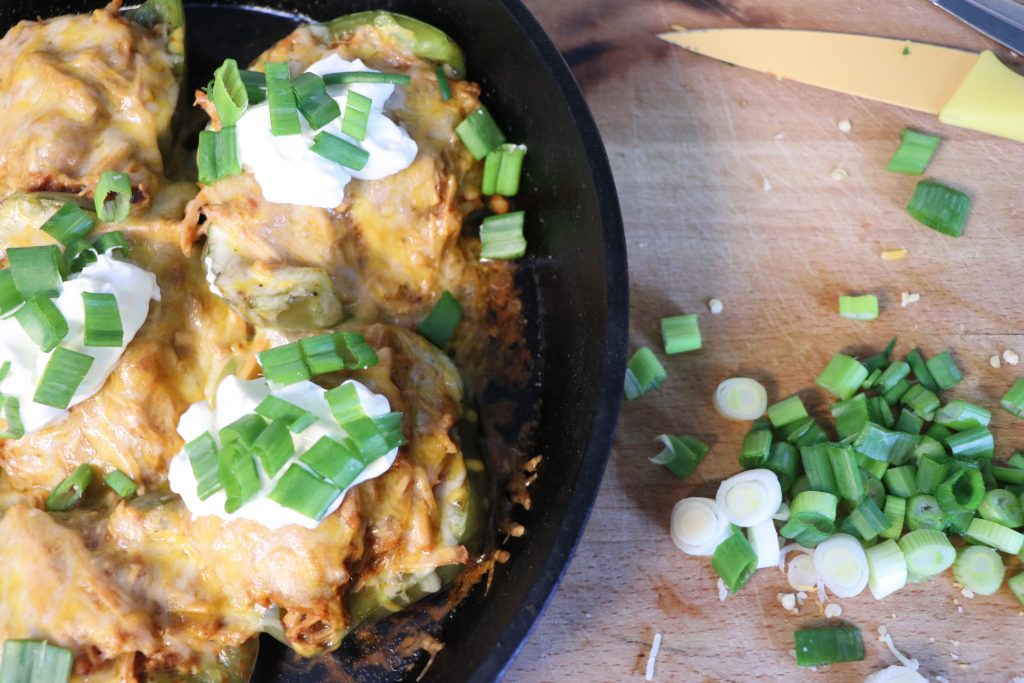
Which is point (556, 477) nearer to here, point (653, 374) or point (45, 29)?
point (653, 374)

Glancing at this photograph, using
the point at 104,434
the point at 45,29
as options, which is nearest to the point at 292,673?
the point at 104,434

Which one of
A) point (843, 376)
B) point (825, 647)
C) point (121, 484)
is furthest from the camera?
point (843, 376)

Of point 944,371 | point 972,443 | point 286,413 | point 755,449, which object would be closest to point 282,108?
point 286,413

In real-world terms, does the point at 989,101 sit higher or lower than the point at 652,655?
higher

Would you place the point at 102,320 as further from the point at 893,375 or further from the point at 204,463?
the point at 893,375

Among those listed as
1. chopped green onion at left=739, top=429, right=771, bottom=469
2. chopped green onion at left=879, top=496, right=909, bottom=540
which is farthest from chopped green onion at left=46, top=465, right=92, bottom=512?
chopped green onion at left=879, top=496, right=909, bottom=540

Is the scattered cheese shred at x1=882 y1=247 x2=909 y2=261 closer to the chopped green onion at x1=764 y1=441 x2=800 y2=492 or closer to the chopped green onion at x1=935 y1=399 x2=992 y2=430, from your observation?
the chopped green onion at x1=935 y1=399 x2=992 y2=430

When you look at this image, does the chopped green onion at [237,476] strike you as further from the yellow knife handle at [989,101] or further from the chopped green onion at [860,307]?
the yellow knife handle at [989,101]
